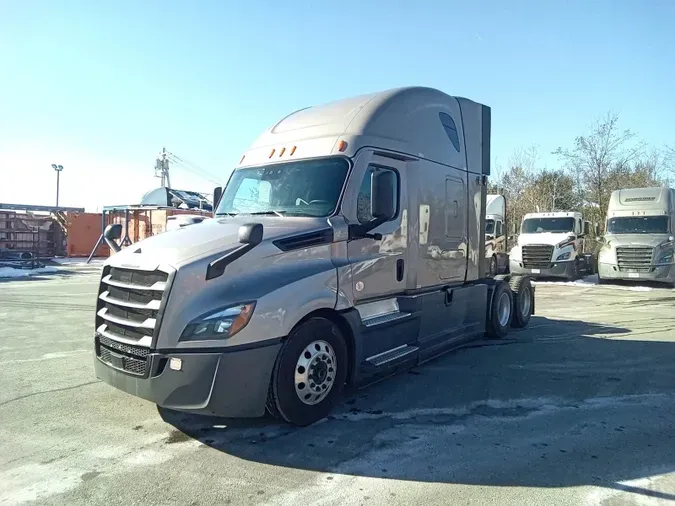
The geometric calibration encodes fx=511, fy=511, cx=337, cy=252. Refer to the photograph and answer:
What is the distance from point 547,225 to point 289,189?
1896 cm

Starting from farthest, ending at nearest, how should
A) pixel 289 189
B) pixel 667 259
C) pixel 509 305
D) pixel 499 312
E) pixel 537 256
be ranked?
pixel 537 256, pixel 667 259, pixel 509 305, pixel 499 312, pixel 289 189

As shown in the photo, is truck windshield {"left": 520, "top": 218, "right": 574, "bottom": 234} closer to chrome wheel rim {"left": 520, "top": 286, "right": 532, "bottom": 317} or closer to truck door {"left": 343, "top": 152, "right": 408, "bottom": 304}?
chrome wheel rim {"left": 520, "top": 286, "right": 532, "bottom": 317}

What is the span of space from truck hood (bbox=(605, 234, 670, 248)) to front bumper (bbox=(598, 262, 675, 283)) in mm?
857

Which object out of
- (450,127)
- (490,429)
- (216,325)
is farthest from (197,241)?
(450,127)

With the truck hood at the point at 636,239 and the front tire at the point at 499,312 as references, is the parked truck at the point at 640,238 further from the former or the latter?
the front tire at the point at 499,312

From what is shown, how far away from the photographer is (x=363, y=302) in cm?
552

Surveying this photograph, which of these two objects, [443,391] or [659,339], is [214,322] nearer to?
[443,391]

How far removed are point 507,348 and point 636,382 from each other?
2.10 meters

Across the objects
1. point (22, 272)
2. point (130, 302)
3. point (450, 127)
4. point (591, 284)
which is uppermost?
point (450, 127)

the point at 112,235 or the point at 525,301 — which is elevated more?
the point at 112,235

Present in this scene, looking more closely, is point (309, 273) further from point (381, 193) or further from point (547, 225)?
point (547, 225)

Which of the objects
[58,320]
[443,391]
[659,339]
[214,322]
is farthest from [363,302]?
[58,320]

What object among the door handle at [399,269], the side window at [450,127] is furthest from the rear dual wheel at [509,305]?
the door handle at [399,269]

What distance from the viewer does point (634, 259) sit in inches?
745
